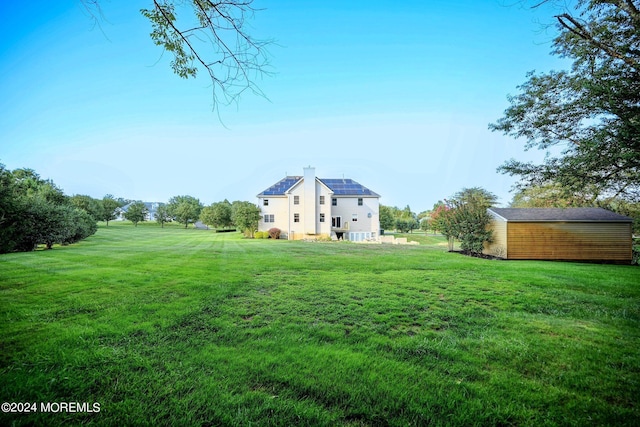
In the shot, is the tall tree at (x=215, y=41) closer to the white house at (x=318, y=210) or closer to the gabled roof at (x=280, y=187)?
the white house at (x=318, y=210)

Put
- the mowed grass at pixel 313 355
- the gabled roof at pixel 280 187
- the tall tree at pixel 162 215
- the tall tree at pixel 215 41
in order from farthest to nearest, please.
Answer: the tall tree at pixel 162 215 < the gabled roof at pixel 280 187 < the tall tree at pixel 215 41 < the mowed grass at pixel 313 355

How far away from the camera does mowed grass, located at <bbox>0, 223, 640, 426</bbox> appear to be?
2176mm

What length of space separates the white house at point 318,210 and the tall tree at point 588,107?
20.4 metres

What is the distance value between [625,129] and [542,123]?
3.24 meters

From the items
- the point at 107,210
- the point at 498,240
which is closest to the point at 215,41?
the point at 498,240

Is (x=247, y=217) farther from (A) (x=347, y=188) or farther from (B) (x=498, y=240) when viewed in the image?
(B) (x=498, y=240)

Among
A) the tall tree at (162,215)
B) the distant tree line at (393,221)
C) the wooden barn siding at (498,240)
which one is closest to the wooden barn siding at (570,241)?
the wooden barn siding at (498,240)

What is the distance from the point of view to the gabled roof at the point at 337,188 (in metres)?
31.5

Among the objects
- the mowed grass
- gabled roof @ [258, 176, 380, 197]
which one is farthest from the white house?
the mowed grass

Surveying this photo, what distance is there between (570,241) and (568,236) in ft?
1.18

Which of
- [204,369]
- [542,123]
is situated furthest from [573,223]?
[204,369]

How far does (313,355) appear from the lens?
10.3ft

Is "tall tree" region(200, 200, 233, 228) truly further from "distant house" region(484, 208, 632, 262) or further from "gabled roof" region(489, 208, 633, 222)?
"distant house" region(484, 208, 632, 262)

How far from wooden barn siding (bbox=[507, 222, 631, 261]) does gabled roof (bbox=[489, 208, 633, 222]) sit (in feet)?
1.07
